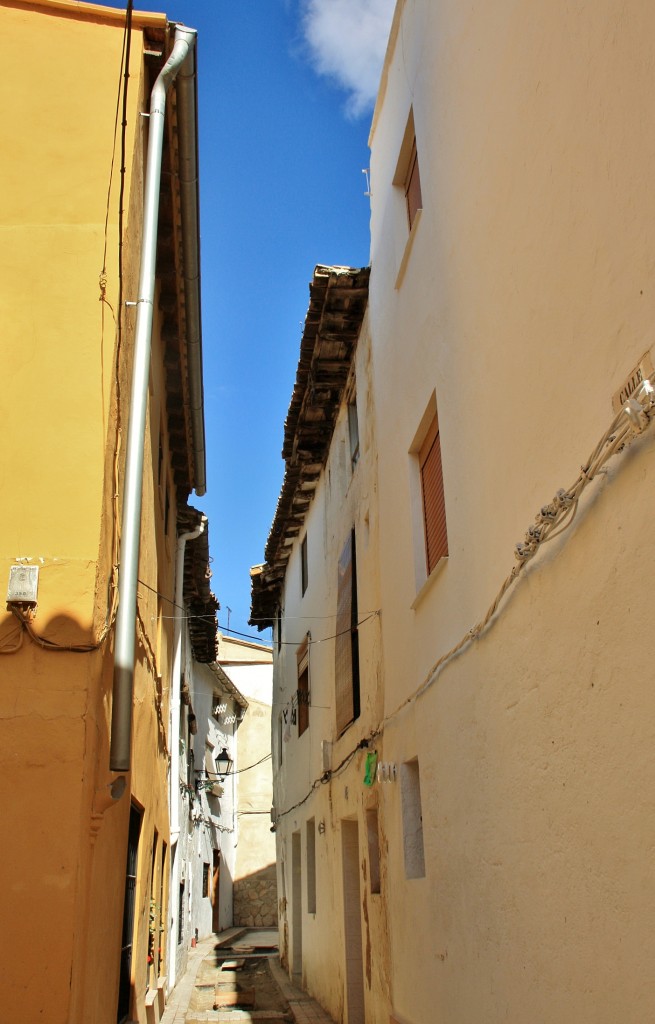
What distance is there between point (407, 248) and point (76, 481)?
3876mm

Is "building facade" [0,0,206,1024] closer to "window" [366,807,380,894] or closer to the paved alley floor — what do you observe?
"window" [366,807,380,894]

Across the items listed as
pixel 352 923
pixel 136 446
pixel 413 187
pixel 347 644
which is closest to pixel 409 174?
pixel 413 187

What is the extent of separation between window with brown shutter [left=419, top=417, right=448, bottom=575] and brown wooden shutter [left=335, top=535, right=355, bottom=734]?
12.2ft

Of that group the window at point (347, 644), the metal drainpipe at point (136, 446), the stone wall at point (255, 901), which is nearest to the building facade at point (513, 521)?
the window at point (347, 644)

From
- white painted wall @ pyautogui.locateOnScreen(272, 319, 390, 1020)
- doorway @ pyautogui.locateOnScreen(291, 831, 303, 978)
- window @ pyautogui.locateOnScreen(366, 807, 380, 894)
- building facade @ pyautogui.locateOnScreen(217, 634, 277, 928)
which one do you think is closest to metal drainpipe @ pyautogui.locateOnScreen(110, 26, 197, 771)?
white painted wall @ pyautogui.locateOnScreen(272, 319, 390, 1020)

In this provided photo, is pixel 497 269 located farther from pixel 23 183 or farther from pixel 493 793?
pixel 23 183

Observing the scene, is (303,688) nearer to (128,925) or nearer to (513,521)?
(128,925)

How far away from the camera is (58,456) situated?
18.3ft

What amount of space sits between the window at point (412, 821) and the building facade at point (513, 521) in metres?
0.02

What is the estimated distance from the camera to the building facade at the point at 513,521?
3455mm

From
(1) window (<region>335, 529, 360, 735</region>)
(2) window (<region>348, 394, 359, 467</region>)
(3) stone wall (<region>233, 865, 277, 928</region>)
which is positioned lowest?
(3) stone wall (<region>233, 865, 277, 928</region>)

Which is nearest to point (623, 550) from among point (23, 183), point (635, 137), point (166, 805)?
point (635, 137)

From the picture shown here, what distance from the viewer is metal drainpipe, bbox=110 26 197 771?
530 centimetres

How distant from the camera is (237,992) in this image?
13.3 m
